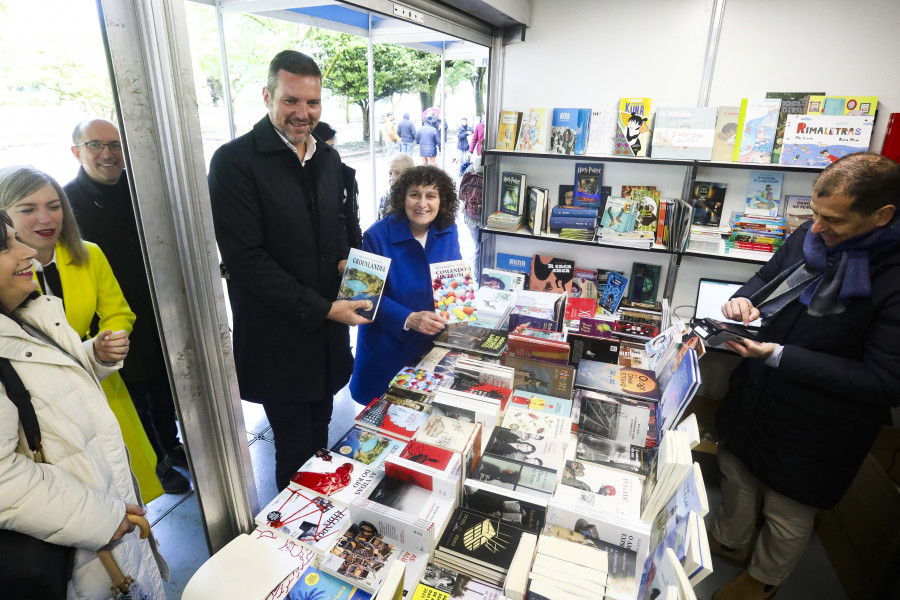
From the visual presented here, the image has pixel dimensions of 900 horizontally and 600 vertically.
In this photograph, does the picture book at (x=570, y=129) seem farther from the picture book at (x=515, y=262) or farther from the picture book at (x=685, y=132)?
the picture book at (x=515, y=262)

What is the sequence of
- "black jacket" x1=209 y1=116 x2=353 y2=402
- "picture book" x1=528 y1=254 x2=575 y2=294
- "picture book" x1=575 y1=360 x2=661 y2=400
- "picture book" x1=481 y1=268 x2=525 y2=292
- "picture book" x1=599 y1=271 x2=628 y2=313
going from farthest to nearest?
"picture book" x1=528 y1=254 x2=575 y2=294 → "picture book" x1=599 y1=271 x2=628 y2=313 → "picture book" x1=481 y1=268 x2=525 y2=292 → "picture book" x1=575 y1=360 x2=661 y2=400 → "black jacket" x1=209 y1=116 x2=353 y2=402

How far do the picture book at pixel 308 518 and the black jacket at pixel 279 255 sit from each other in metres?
0.55

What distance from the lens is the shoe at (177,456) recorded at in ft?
8.53

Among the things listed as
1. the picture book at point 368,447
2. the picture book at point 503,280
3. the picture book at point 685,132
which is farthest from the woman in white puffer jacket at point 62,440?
the picture book at point 685,132

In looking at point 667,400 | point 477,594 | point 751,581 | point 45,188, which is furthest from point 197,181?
point 751,581

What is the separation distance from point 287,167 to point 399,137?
5.21m

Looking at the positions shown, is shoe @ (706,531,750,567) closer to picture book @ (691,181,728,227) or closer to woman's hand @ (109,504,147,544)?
picture book @ (691,181,728,227)

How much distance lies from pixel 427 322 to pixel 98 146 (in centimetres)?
138

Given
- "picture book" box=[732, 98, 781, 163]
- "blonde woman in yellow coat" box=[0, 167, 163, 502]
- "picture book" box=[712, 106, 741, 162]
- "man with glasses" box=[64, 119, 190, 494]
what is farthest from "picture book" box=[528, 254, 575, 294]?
"blonde woman in yellow coat" box=[0, 167, 163, 502]

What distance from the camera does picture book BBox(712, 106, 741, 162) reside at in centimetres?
293

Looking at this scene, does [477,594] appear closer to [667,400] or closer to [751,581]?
[667,400]

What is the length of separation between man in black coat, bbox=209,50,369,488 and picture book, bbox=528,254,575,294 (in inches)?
78.4

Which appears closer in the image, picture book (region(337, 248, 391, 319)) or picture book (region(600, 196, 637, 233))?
picture book (region(337, 248, 391, 319))

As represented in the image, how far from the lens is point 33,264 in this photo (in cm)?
108
